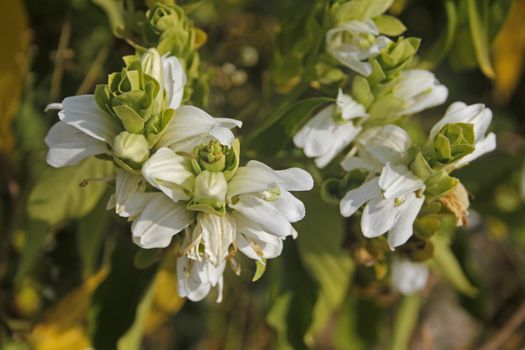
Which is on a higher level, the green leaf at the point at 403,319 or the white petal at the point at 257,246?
the white petal at the point at 257,246

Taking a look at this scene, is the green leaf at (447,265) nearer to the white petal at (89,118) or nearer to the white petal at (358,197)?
the white petal at (358,197)

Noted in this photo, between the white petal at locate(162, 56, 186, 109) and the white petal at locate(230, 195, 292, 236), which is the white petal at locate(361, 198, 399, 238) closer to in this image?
the white petal at locate(230, 195, 292, 236)

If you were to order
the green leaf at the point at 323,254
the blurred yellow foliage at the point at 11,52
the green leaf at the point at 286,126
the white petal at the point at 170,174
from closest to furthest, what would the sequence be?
the white petal at the point at 170,174 < the green leaf at the point at 286,126 < the green leaf at the point at 323,254 < the blurred yellow foliage at the point at 11,52

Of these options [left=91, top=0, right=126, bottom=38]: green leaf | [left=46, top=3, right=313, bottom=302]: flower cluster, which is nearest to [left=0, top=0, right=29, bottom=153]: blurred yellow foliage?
[left=91, top=0, right=126, bottom=38]: green leaf

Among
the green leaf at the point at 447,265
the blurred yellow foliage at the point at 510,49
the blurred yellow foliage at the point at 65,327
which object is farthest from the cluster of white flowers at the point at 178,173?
the blurred yellow foliage at the point at 510,49

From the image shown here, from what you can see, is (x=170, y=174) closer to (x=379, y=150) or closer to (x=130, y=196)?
(x=130, y=196)

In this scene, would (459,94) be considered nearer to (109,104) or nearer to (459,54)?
(459,54)

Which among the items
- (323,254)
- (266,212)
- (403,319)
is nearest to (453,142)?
(266,212)

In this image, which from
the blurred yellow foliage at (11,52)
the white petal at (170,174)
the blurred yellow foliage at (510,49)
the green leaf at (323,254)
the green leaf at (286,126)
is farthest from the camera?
the blurred yellow foliage at (510,49)
